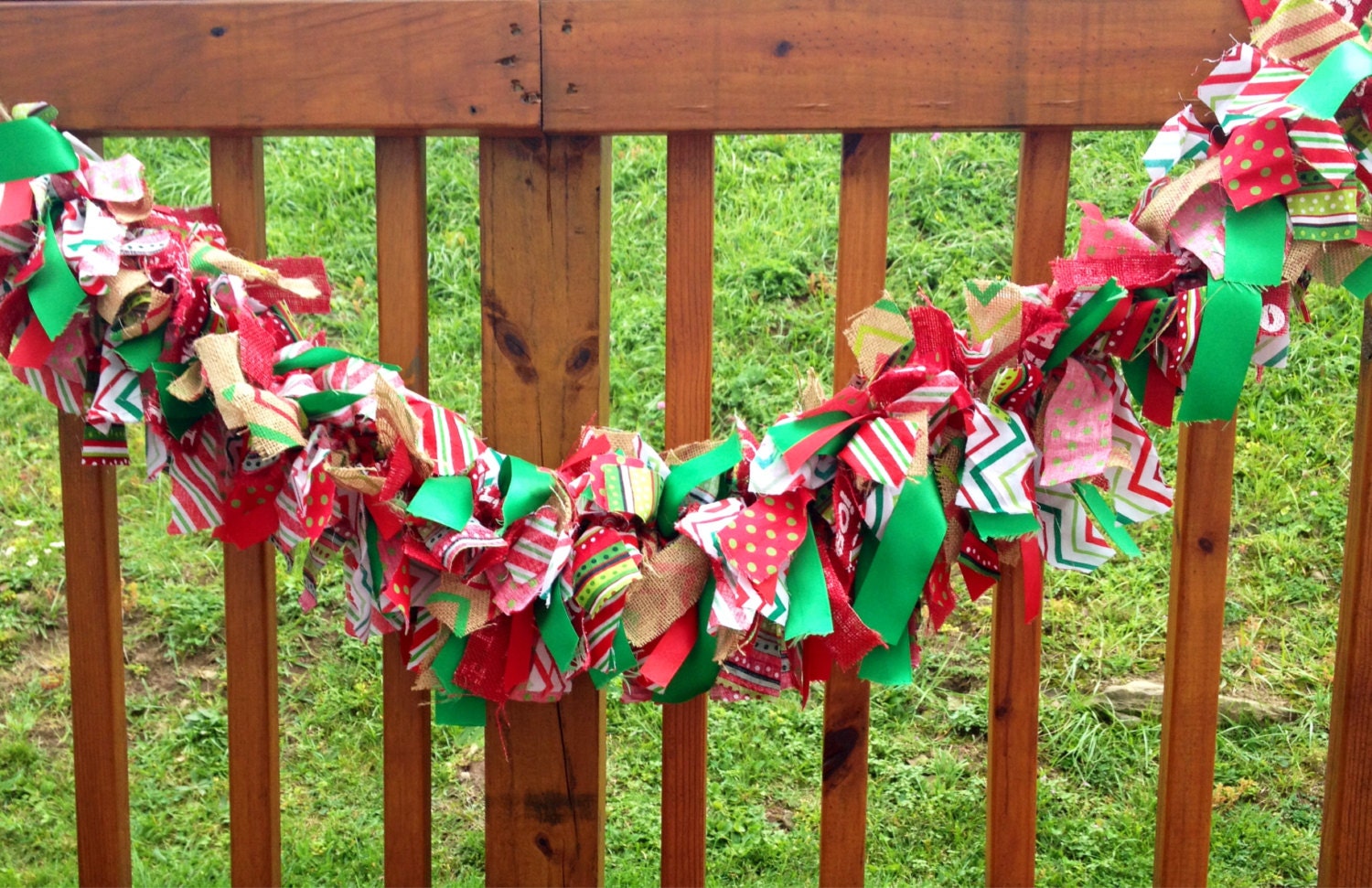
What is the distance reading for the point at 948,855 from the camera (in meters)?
2.27

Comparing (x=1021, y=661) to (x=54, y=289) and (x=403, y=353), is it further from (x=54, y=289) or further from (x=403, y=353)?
(x=54, y=289)

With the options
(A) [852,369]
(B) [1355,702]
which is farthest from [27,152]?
(B) [1355,702]

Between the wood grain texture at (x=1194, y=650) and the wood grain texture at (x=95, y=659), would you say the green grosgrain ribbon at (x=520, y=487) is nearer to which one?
the wood grain texture at (x=95, y=659)

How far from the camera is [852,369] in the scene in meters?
1.40

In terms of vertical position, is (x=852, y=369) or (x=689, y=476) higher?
(x=852, y=369)

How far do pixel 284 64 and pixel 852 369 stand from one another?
71 cm

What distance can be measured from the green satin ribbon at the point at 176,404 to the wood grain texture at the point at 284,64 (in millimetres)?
290

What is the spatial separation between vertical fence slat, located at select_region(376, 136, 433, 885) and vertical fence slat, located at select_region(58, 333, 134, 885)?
0.35 m

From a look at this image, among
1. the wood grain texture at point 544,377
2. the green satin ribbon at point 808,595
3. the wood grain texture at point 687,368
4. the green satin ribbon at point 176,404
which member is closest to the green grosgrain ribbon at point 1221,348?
the green satin ribbon at point 808,595

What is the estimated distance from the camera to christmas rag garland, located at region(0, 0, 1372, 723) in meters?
1.18

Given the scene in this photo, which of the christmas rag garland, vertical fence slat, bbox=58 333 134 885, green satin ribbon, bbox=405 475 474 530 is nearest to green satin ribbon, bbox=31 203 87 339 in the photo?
the christmas rag garland

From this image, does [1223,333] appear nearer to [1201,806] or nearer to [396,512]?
[1201,806]

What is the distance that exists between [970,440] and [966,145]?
2.01 meters

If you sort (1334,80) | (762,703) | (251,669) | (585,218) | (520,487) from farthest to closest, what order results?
(762,703) < (251,669) < (585,218) < (520,487) < (1334,80)
